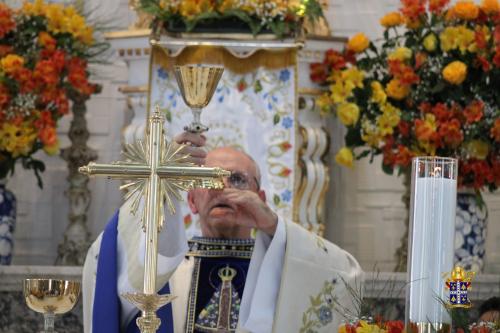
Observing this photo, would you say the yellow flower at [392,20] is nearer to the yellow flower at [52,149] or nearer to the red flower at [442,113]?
→ the red flower at [442,113]

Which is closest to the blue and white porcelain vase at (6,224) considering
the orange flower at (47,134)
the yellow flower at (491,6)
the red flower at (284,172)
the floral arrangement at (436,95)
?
the orange flower at (47,134)

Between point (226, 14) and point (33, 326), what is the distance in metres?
1.56

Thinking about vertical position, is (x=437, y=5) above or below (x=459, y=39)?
above

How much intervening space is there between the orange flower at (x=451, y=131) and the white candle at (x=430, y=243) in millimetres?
2889

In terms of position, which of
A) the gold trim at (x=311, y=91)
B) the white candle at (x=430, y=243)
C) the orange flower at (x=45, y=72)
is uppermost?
the orange flower at (x=45, y=72)

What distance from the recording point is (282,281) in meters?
4.92

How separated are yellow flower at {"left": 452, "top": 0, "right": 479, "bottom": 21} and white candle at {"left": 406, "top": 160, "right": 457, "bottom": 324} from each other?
3.09m

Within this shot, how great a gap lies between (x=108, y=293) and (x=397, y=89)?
2.13 meters

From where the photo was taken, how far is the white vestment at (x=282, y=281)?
190 inches

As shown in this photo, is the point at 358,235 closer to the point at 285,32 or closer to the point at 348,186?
the point at 348,186

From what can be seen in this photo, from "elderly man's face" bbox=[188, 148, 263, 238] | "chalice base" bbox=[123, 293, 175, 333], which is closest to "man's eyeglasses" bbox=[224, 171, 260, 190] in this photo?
"elderly man's face" bbox=[188, 148, 263, 238]

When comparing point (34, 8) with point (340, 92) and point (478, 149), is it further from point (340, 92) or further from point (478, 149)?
point (478, 149)

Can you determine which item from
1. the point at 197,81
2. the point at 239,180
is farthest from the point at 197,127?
the point at 239,180

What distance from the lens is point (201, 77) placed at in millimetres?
3484
